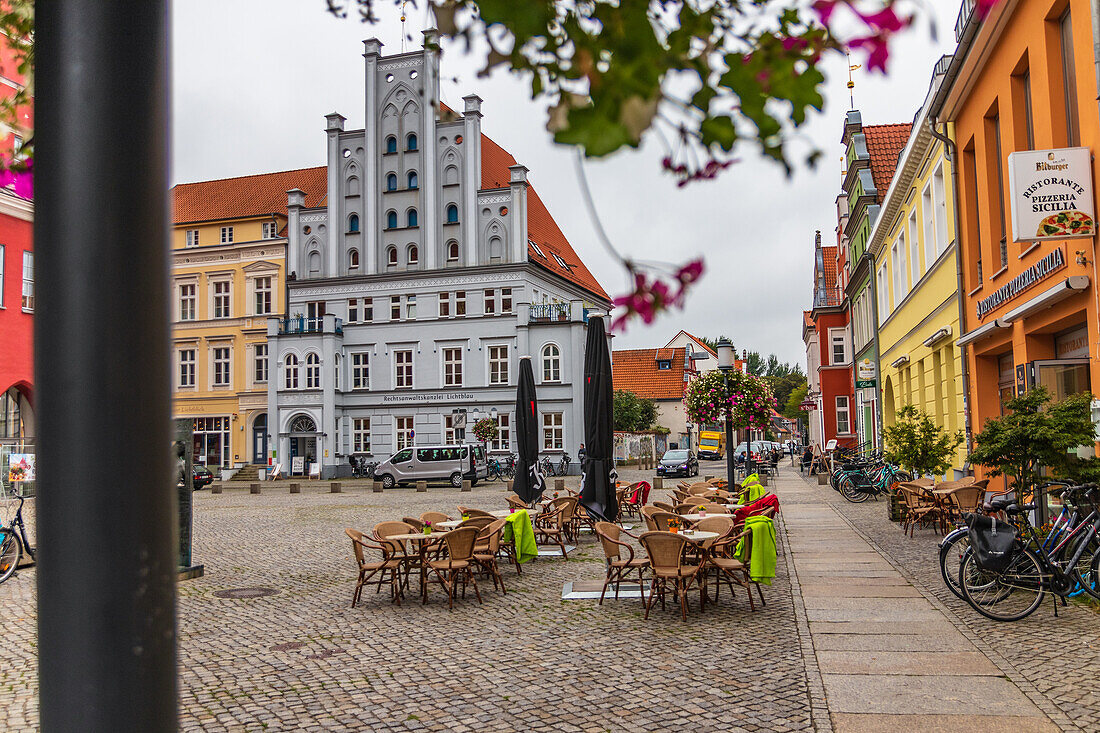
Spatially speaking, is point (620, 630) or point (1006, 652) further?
point (620, 630)

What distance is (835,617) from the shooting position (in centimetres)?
870

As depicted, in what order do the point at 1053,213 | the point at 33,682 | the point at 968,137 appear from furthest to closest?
the point at 968,137, the point at 1053,213, the point at 33,682

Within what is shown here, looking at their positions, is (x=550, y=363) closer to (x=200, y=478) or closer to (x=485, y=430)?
(x=485, y=430)

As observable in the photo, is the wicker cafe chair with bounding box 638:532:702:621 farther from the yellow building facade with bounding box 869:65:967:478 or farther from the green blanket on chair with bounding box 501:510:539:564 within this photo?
the yellow building facade with bounding box 869:65:967:478

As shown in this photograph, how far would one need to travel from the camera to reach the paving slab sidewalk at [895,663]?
5539 mm

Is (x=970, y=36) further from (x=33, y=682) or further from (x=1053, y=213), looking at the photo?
(x=33, y=682)

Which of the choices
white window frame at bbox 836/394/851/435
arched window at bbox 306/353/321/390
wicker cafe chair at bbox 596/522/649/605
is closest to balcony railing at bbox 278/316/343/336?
arched window at bbox 306/353/321/390

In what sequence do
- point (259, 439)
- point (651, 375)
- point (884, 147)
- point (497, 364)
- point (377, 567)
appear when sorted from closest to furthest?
point (377, 567), point (884, 147), point (497, 364), point (259, 439), point (651, 375)

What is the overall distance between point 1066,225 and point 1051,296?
3.62 feet

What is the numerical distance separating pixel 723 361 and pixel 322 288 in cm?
2871

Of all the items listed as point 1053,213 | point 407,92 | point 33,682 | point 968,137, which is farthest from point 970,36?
point 407,92

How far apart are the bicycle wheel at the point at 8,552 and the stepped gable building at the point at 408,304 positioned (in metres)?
30.0

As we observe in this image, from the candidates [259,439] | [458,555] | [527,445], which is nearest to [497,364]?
[259,439]

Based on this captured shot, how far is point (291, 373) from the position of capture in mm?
44625
